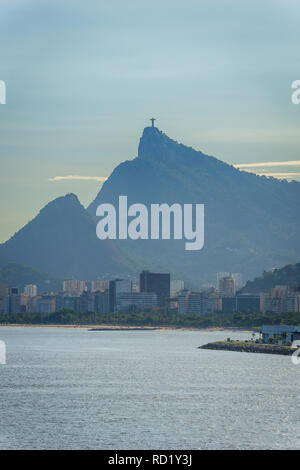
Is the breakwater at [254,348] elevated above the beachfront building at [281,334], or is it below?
below

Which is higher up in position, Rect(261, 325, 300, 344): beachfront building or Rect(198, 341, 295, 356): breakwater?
Rect(261, 325, 300, 344): beachfront building

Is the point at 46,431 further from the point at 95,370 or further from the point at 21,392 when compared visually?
the point at 95,370

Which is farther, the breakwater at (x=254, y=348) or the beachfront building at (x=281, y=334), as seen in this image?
the beachfront building at (x=281, y=334)

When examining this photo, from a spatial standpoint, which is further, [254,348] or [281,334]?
[281,334]

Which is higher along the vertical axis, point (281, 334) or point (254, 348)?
point (281, 334)

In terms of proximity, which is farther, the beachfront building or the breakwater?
the beachfront building

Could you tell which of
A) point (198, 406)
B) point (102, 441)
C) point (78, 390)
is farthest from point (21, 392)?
point (102, 441)

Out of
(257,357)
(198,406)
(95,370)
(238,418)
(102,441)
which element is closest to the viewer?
(102,441)
